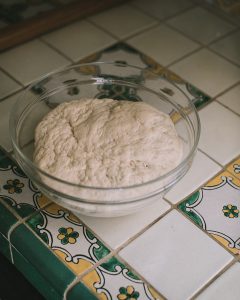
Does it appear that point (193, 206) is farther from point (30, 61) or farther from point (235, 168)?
point (30, 61)

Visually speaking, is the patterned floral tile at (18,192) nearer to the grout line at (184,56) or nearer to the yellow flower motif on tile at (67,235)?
the yellow flower motif on tile at (67,235)

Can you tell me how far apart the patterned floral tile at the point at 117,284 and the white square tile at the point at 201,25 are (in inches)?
24.2

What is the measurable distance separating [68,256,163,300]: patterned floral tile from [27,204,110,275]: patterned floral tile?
0.02m

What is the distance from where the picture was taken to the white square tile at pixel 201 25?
1084 mm

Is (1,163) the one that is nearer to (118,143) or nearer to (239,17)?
(118,143)

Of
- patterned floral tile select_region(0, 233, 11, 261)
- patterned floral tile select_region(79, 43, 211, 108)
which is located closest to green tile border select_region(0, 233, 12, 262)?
patterned floral tile select_region(0, 233, 11, 261)

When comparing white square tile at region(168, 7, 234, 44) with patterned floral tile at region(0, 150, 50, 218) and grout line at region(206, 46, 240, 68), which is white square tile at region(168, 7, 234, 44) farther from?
patterned floral tile at region(0, 150, 50, 218)

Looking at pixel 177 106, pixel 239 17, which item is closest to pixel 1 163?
pixel 177 106

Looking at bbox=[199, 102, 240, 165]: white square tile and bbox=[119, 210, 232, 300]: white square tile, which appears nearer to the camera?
bbox=[119, 210, 232, 300]: white square tile

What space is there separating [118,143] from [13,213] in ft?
0.62

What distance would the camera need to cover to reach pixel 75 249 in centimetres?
67

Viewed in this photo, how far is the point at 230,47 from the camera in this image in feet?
3.47

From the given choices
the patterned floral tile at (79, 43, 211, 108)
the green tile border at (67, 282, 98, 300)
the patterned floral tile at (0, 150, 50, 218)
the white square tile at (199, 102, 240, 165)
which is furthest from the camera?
the patterned floral tile at (79, 43, 211, 108)

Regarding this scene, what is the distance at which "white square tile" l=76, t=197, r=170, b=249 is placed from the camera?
2.24ft
